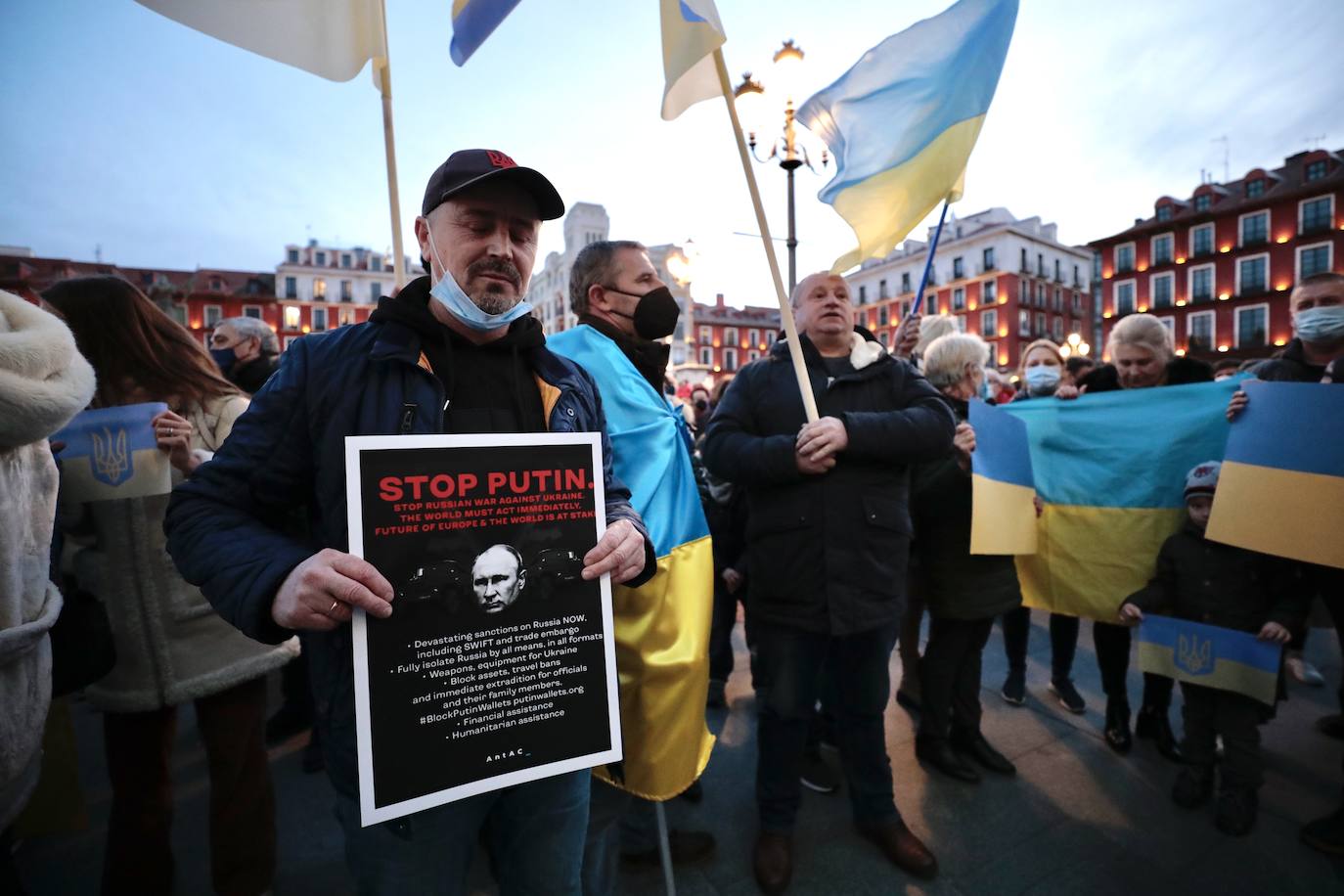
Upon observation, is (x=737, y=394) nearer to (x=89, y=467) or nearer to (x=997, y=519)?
(x=997, y=519)

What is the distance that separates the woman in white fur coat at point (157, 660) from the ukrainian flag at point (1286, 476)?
12.9ft

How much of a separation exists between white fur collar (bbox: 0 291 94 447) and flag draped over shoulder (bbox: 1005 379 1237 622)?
3.42m

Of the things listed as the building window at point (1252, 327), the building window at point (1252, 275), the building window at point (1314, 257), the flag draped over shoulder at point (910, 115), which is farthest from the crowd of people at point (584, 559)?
the building window at point (1252, 275)

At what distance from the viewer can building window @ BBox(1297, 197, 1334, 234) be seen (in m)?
30.5

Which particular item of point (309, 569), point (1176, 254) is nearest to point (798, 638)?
point (309, 569)

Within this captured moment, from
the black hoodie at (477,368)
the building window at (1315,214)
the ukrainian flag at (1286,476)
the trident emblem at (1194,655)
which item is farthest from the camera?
the building window at (1315,214)

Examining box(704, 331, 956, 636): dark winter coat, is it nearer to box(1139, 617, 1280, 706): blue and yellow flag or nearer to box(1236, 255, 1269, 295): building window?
box(1139, 617, 1280, 706): blue and yellow flag

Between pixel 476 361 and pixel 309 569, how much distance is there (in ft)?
2.02

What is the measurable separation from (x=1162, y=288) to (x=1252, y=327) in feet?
18.4

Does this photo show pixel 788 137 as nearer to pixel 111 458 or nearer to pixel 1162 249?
pixel 111 458

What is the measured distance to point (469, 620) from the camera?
3.71ft

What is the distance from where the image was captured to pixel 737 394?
259cm

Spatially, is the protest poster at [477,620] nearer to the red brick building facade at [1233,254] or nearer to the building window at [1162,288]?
the red brick building facade at [1233,254]

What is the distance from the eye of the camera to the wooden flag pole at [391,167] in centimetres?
157
